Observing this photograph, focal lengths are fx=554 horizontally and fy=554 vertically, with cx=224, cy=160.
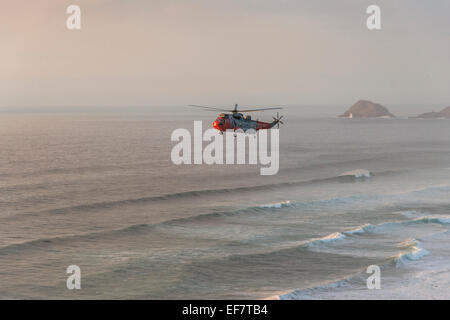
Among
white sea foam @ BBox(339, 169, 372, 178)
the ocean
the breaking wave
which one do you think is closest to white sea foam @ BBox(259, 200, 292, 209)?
the ocean

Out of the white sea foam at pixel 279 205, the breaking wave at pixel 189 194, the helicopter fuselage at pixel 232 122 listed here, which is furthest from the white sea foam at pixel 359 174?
the helicopter fuselage at pixel 232 122

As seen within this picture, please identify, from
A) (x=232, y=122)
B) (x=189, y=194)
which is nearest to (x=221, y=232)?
(x=232, y=122)

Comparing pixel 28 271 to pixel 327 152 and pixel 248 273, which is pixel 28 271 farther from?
pixel 327 152

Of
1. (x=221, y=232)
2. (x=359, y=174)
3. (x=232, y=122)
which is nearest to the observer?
(x=221, y=232)

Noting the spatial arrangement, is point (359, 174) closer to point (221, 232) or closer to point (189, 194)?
point (189, 194)

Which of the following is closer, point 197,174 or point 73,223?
point 73,223

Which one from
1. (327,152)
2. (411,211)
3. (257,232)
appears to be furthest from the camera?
(327,152)

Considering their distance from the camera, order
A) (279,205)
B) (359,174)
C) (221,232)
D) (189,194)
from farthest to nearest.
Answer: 1. (359,174)
2. (189,194)
3. (279,205)
4. (221,232)
